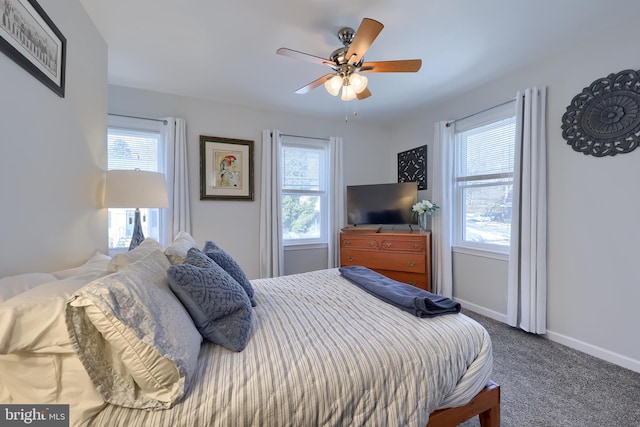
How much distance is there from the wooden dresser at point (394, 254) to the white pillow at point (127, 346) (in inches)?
107

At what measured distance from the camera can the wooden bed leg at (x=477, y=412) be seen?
1176 millimetres

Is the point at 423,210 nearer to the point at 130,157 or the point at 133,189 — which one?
the point at 133,189

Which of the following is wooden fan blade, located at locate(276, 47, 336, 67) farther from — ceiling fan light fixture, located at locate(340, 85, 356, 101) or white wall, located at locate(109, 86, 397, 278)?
white wall, located at locate(109, 86, 397, 278)

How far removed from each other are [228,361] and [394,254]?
2572 mm

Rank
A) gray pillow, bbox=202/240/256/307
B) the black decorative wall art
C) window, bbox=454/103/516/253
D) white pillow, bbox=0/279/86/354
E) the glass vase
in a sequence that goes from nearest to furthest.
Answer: white pillow, bbox=0/279/86/354 < gray pillow, bbox=202/240/256/307 < window, bbox=454/103/516/253 < the glass vase < the black decorative wall art

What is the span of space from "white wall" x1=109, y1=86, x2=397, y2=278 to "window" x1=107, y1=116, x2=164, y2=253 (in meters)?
0.16

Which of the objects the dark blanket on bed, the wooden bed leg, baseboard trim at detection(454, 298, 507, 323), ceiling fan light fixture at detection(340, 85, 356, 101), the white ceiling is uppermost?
the white ceiling

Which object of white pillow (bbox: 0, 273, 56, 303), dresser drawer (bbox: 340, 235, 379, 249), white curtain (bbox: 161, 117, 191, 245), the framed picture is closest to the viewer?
white pillow (bbox: 0, 273, 56, 303)

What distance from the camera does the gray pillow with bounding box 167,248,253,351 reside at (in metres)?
1.10

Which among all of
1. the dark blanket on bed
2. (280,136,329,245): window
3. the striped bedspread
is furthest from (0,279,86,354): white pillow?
(280,136,329,245): window

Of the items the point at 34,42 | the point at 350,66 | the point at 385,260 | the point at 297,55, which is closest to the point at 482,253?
the point at 385,260

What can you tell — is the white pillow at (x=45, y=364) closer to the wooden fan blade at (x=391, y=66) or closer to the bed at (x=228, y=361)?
the bed at (x=228, y=361)

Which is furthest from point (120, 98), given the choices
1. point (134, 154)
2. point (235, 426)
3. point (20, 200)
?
point (235, 426)

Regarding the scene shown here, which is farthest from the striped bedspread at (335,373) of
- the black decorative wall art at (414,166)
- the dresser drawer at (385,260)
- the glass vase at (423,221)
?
the black decorative wall art at (414,166)
